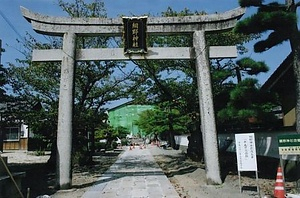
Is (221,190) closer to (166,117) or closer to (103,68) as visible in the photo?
(103,68)

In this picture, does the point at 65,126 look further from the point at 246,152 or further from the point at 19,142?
the point at 19,142

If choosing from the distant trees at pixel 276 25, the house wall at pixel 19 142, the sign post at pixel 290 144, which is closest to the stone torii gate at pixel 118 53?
the distant trees at pixel 276 25

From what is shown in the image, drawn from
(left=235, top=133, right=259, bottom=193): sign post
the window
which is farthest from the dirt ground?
the window

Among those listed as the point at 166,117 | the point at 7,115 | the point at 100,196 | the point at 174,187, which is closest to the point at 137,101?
the point at 7,115

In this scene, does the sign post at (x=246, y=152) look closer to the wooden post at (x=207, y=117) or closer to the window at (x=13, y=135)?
the wooden post at (x=207, y=117)

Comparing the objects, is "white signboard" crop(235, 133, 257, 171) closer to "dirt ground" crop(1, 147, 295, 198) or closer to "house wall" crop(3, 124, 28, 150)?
"dirt ground" crop(1, 147, 295, 198)

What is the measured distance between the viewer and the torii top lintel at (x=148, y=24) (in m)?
12.0

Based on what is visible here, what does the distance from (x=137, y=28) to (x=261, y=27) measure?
4.45 meters

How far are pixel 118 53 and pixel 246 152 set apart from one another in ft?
18.6

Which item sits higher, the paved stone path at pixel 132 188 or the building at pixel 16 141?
the building at pixel 16 141

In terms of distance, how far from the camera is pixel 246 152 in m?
10.1

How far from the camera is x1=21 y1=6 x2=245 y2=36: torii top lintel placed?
12008mm

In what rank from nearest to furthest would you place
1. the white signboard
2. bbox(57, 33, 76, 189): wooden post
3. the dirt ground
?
the white signboard
the dirt ground
bbox(57, 33, 76, 189): wooden post

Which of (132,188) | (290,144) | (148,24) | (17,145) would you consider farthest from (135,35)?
(17,145)
